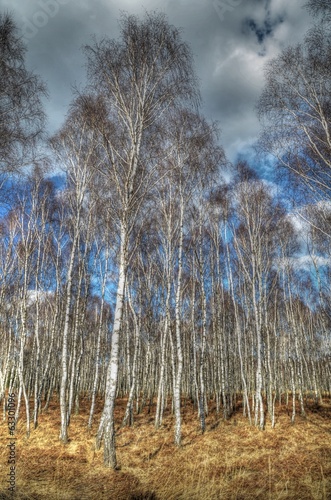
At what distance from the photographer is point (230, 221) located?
12875mm

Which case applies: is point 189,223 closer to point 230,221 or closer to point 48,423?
point 230,221

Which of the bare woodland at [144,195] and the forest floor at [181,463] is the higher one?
the bare woodland at [144,195]

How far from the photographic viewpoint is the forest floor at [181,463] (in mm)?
5344

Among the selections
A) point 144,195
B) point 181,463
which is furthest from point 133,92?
point 181,463

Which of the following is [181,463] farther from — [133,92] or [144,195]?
[133,92]

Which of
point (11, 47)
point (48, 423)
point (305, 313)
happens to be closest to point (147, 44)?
point (11, 47)

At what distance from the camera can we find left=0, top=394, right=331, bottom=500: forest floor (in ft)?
17.5

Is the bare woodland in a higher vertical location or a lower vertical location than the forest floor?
higher

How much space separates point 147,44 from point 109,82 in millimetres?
1639

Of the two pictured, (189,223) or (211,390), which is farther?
(211,390)

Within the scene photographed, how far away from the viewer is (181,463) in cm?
709

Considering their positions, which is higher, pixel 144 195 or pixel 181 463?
pixel 144 195

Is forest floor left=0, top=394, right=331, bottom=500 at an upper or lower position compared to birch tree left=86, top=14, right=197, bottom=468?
lower

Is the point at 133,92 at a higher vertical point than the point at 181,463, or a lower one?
higher
